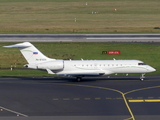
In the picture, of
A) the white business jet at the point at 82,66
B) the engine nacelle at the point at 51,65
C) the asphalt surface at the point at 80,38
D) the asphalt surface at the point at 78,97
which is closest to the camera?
the asphalt surface at the point at 78,97

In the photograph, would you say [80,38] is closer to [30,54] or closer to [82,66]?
[82,66]

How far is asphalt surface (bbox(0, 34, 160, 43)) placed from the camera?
8938 centimetres

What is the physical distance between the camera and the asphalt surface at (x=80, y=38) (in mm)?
89375

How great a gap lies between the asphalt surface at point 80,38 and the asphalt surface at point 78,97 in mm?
36231

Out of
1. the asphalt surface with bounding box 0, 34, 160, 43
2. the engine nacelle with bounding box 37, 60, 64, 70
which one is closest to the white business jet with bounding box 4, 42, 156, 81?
the engine nacelle with bounding box 37, 60, 64, 70

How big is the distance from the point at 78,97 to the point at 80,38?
52.5 metres

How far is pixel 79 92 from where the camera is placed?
43.9m

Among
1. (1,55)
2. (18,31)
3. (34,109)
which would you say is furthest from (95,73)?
(18,31)

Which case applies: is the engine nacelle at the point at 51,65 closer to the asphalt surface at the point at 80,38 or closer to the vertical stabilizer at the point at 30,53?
the vertical stabilizer at the point at 30,53

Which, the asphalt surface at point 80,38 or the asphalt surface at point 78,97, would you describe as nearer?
the asphalt surface at point 78,97

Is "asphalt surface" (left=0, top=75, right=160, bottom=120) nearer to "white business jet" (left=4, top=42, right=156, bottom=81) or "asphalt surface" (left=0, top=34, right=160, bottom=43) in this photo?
"white business jet" (left=4, top=42, right=156, bottom=81)

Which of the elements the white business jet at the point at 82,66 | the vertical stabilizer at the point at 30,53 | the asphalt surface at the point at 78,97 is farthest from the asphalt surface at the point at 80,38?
the vertical stabilizer at the point at 30,53

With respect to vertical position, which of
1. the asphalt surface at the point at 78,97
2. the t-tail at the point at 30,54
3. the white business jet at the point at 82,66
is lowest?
the asphalt surface at the point at 78,97

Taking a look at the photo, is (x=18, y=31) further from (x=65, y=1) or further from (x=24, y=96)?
(x=65, y=1)
